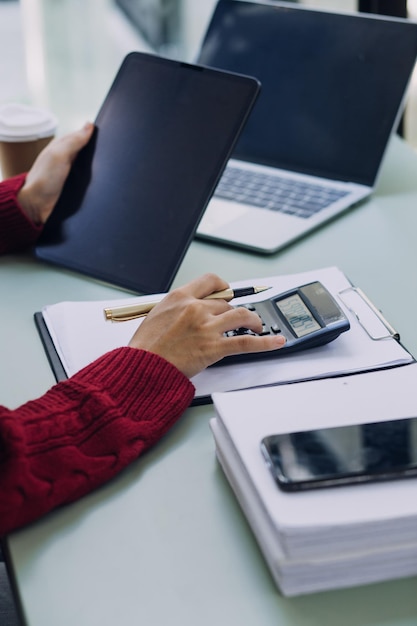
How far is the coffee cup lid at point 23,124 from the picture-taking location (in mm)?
1225

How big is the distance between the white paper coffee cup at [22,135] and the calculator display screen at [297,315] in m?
0.51

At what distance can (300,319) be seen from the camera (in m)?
0.88

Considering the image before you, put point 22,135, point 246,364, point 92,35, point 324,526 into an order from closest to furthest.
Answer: point 324,526 → point 246,364 → point 22,135 → point 92,35

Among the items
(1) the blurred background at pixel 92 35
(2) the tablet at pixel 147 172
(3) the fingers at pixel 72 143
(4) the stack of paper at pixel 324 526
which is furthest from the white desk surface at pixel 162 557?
(1) the blurred background at pixel 92 35

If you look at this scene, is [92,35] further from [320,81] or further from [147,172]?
[147,172]

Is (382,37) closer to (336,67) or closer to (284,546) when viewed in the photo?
(336,67)

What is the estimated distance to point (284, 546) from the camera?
594 millimetres

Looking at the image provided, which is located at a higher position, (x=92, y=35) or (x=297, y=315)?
(x=297, y=315)

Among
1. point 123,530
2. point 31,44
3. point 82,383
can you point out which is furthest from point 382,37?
point 31,44

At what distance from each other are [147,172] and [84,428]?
45 centimetres

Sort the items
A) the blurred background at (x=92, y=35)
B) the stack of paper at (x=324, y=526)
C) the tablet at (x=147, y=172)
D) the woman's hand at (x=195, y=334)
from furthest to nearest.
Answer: the blurred background at (x=92, y=35), the tablet at (x=147, y=172), the woman's hand at (x=195, y=334), the stack of paper at (x=324, y=526)

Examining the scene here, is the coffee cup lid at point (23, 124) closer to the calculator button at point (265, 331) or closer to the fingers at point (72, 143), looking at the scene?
the fingers at point (72, 143)

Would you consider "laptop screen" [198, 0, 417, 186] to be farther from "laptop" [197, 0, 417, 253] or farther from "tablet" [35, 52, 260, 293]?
"tablet" [35, 52, 260, 293]

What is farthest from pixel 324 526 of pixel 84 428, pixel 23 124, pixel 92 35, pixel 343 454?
pixel 92 35
